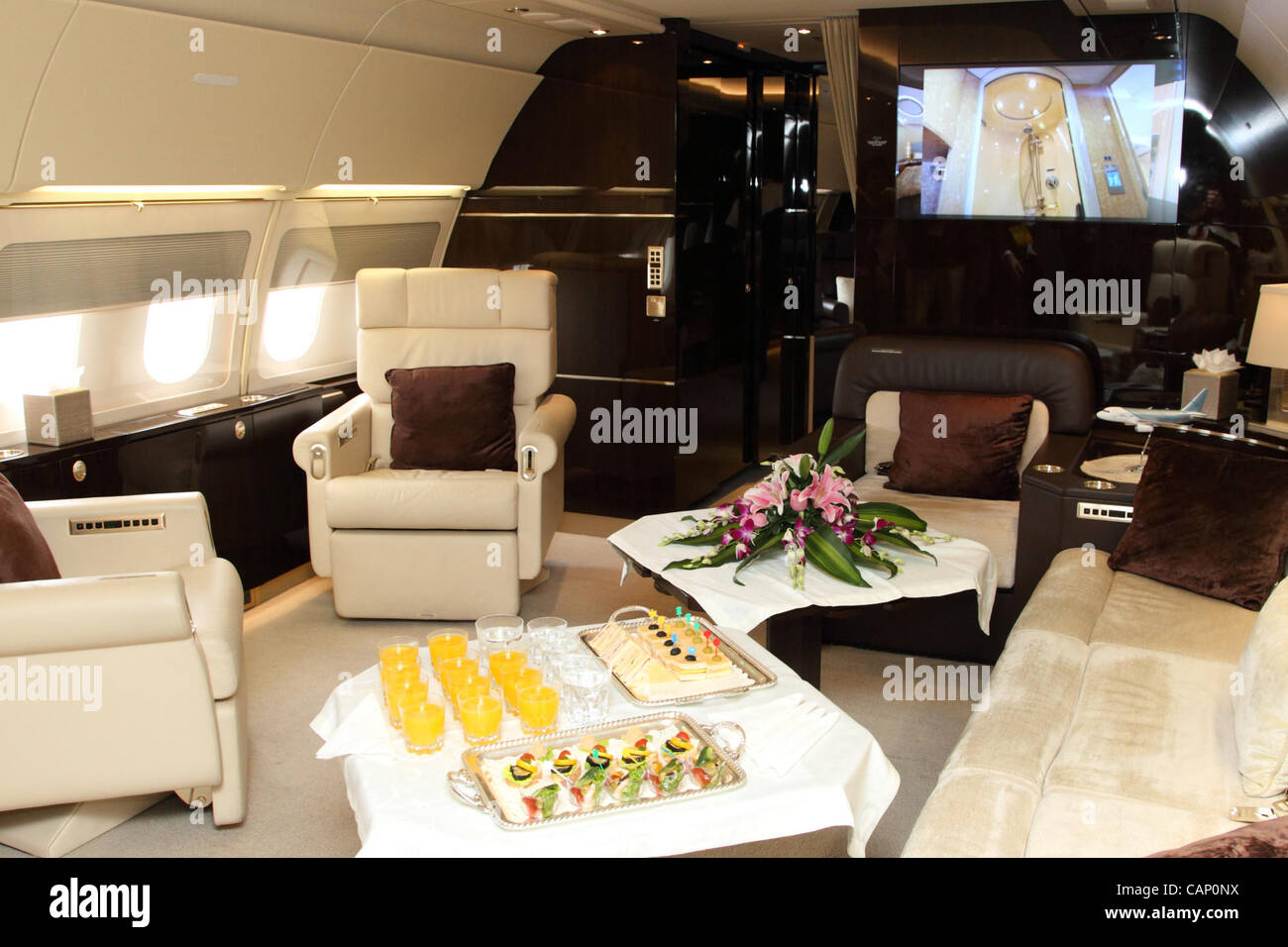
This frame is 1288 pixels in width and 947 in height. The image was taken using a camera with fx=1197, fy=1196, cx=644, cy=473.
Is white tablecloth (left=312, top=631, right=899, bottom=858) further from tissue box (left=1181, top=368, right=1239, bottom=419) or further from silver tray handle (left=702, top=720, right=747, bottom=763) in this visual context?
tissue box (left=1181, top=368, right=1239, bottom=419)

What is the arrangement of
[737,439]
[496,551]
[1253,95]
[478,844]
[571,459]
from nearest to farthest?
[478,844], [496,551], [1253,95], [571,459], [737,439]

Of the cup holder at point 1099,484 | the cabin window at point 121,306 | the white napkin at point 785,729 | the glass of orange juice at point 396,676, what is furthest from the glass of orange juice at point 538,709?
the cabin window at point 121,306

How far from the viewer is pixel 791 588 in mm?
3146

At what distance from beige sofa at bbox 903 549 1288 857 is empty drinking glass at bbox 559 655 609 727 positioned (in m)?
0.65

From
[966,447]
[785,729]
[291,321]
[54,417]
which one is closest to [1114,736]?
[785,729]

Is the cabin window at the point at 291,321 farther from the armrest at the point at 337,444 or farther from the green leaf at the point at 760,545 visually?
the green leaf at the point at 760,545

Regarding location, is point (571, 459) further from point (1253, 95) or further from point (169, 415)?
point (1253, 95)

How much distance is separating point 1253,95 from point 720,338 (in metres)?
2.61

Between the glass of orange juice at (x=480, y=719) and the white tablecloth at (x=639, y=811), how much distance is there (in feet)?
0.12

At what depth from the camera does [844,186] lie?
6566mm

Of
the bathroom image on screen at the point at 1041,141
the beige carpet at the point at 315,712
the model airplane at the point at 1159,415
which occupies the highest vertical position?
the bathroom image on screen at the point at 1041,141

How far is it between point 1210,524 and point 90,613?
284 centimetres

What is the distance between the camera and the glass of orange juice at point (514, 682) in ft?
7.78
